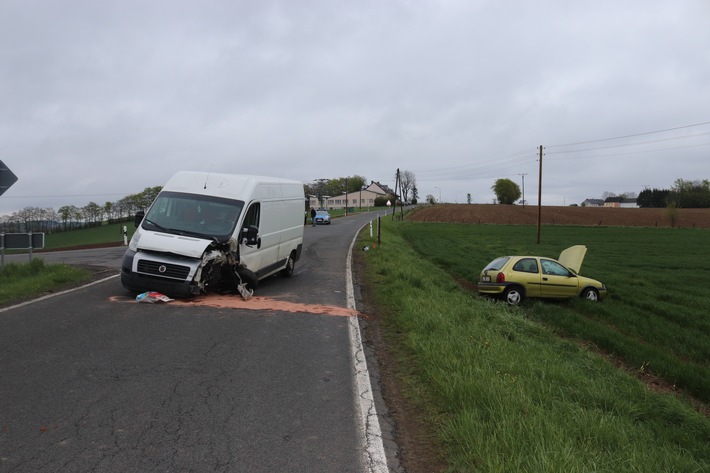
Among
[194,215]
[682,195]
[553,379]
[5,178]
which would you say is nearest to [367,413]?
[553,379]

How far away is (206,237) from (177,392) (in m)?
5.31

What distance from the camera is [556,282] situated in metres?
14.8

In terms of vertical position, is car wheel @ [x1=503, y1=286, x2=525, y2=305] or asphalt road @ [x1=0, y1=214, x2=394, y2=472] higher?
asphalt road @ [x1=0, y1=214, x2=394, y2=472]

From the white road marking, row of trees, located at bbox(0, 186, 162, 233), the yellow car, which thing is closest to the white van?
the white road marking

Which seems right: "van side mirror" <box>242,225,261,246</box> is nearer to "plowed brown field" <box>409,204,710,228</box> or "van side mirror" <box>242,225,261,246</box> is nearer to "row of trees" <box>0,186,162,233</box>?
"row of trees" <box>0,186,162,233</box>

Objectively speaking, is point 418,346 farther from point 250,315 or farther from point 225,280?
point 225,280

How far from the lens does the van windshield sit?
9922 mm

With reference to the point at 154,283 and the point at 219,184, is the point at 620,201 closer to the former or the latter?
the point at 219,184

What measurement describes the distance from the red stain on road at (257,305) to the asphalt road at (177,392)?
22.4 inches

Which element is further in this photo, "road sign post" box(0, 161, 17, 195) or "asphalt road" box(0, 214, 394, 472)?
"road sign post" box(0, 161, 17, 195)

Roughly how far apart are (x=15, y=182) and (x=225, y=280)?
517 cm

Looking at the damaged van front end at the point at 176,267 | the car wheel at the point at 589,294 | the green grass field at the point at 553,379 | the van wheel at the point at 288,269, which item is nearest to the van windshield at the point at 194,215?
the damaged van front end at the point at 176,267

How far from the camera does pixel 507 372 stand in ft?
18.2

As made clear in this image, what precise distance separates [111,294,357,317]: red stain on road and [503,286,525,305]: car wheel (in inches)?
263
